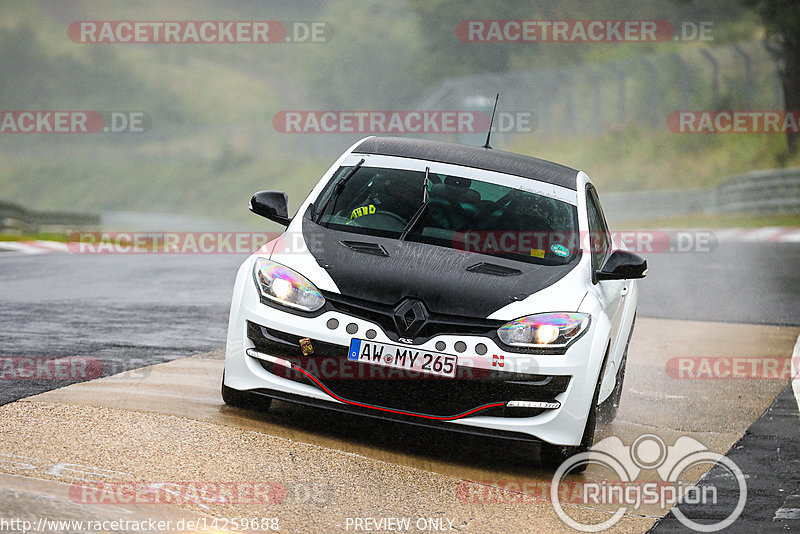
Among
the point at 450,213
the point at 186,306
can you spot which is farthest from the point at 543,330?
the point at 186,306

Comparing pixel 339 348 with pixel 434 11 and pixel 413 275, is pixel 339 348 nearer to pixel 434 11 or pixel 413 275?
pixel 413 275

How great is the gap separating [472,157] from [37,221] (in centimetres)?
2086

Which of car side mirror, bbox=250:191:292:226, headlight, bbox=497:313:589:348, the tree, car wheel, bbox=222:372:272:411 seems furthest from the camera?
the tree

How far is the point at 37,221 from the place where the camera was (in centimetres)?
2622

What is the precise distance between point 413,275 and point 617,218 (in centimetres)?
3088

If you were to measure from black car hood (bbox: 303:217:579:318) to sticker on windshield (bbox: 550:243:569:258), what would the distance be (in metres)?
0.18

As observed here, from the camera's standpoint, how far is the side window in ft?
22.8

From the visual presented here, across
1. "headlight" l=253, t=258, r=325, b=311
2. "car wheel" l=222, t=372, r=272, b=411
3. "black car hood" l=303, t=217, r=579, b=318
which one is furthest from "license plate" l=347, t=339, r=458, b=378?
"car wheel" l=222, t=372, r=272, b=411

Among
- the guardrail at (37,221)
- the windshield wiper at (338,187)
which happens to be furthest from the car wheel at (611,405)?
the guardrail at (37,221)

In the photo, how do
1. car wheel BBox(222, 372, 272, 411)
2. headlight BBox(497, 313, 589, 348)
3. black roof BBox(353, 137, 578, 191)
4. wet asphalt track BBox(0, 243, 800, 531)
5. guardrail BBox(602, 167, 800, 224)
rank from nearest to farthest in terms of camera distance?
headlight BBox(497, 313, 589, 348) → car wheel BBox(222, 372, 272, 411) → wet asphalt track BBox(0, 243, 800, 531) → black roof BBox(353, 137, 578, 191) → guardrail BBox(602, 167, 800, 224)

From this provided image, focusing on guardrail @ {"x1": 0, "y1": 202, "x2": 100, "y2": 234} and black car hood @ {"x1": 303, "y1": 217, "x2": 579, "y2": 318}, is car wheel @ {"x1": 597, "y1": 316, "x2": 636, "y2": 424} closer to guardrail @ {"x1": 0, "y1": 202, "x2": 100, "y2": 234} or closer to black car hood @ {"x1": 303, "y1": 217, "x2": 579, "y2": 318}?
black car hood @ {"x1": 303, "y1": 217, "x2": 579, "y2": 318}

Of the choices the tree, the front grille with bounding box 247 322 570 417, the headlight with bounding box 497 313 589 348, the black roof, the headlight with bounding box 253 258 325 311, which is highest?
the tree

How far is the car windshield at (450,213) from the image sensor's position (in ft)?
21.5

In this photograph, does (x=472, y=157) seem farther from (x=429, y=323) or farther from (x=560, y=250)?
(x=429, y=323)
